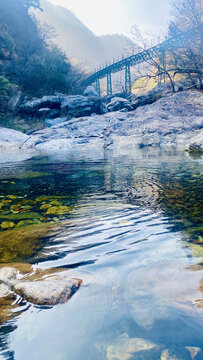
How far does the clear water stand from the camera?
2.67ft

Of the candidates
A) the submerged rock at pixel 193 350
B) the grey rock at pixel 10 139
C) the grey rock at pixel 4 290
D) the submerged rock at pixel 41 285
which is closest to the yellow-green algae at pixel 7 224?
the submerged rock at pixel 41 285

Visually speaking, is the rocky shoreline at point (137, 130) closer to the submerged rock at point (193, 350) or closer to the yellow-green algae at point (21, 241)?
the yellow-green algae at point (21, 241)

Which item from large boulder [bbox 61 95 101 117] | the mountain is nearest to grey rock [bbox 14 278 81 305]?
large boulder [bbox 61 95 101 117]

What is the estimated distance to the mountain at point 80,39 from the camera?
2619 inches

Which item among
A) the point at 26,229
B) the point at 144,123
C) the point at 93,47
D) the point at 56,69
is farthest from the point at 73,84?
the point at 93,47

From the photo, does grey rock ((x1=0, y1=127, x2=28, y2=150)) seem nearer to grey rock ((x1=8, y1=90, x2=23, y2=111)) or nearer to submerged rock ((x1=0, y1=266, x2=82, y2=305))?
grey rock ((x1=8, y1=90, x2=23, y2=111))

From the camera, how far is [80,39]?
74.6 meters

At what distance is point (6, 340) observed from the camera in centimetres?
84

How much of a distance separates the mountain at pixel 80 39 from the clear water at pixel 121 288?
7088cm

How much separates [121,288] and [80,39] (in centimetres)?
8809

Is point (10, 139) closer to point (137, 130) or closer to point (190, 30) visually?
point (137, 130)

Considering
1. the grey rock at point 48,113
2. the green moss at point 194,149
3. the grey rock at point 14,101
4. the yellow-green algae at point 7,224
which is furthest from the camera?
the grey rock at point 48,113

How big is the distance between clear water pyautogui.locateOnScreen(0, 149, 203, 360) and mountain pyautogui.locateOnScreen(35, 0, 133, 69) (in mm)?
70881

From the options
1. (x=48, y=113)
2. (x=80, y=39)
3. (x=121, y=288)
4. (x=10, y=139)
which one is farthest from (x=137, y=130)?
(x=80, y=39)
